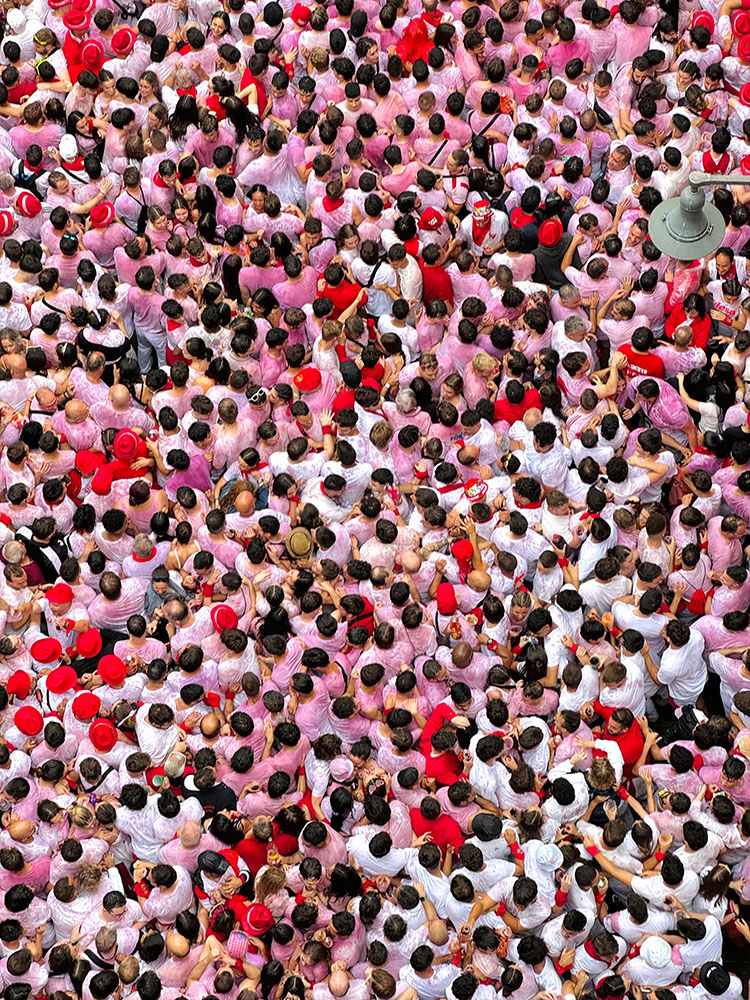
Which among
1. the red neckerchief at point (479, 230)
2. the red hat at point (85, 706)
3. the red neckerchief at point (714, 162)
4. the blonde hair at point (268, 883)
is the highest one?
the red neckerchief at point (714, 162)

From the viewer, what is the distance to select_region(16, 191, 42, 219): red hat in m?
16.6

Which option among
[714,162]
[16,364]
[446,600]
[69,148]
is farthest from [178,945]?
[714,162]

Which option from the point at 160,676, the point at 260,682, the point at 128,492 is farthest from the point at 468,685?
the point at 128,492

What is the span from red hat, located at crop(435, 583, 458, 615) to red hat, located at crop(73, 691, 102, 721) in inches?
132

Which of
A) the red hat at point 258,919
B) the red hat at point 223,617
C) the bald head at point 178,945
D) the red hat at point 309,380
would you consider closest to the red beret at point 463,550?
the red hat at point 223,617

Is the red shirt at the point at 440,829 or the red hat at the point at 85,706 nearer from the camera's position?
the red shirt at the point at 440,829

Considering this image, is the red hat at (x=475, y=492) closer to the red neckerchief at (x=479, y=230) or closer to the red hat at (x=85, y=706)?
the red neckerchief at (x=479, y=230)

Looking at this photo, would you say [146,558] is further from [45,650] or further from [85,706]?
[85,706]

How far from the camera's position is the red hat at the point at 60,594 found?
1419 centimetres

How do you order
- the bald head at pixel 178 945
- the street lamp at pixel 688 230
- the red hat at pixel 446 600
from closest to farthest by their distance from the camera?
the street lamp at pixel 688 230 < the bald head at pixel 178 945 < the red hat at pixel 446 600

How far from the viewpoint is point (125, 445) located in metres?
14.9

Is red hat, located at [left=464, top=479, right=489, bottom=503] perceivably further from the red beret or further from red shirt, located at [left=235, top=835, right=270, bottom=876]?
red shirt, located at [left=235, top=835, right=270, bottom=876]

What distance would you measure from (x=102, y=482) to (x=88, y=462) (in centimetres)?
44

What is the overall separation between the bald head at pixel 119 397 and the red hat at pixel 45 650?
2664 mm
